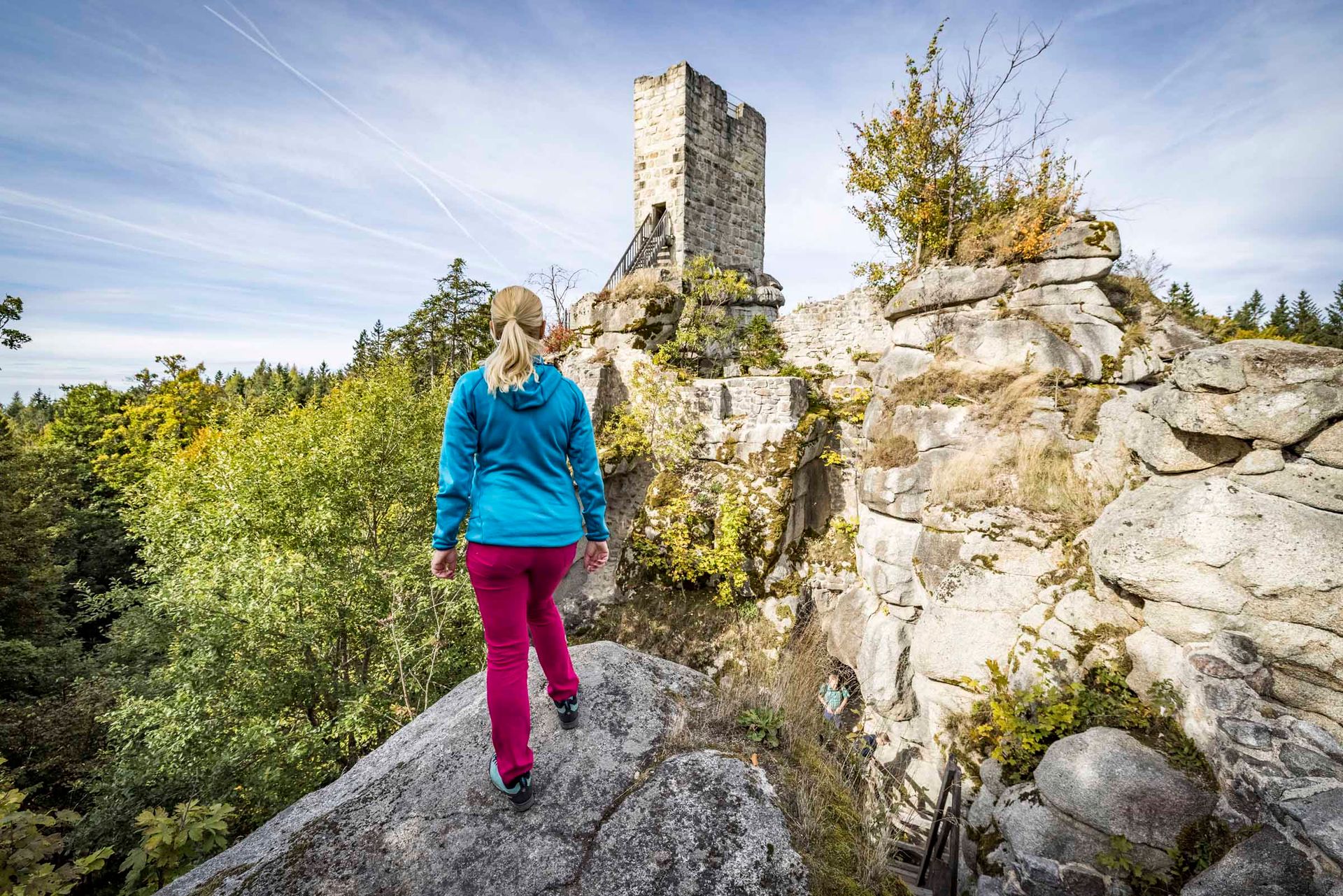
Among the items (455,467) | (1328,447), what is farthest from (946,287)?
(455,467)

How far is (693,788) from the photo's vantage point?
8.21 feet

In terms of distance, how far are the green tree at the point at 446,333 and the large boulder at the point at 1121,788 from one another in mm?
27195

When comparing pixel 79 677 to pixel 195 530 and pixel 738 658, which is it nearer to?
pixel 195 530

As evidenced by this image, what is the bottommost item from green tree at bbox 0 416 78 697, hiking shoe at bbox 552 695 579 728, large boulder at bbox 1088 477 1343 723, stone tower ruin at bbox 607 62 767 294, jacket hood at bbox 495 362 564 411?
green tree at bbox 0 416 78 697

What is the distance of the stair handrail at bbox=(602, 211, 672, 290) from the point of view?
46.5ft

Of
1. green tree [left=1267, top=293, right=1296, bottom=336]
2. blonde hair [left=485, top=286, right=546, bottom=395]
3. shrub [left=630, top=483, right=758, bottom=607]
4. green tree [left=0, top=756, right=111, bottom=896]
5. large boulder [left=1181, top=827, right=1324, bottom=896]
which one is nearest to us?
green tree [left=0, top=756, right=111, bottom=896]

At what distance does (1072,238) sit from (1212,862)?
8646 mm

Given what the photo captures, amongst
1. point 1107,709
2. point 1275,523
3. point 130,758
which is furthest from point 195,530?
point 1275,523

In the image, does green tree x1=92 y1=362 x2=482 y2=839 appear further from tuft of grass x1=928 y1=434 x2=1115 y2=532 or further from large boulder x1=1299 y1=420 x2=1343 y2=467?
large boulder x1=1299 y1=420 x2=1343 y2=467

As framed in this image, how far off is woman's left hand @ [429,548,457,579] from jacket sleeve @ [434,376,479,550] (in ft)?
0.09

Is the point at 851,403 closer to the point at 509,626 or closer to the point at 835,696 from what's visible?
the point at 835,696

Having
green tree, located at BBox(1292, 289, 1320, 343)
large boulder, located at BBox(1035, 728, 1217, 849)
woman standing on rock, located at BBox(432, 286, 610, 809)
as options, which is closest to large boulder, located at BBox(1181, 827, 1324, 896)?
large boulder, located at BBox(1035, 728, 1217, 849)

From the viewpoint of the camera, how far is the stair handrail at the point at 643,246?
1419 centimetres

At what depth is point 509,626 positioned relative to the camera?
7.82 feet
